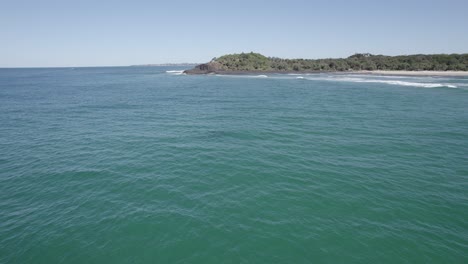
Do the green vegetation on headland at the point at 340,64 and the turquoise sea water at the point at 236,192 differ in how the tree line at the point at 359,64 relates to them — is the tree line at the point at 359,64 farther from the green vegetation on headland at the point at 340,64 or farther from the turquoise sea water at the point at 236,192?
the turquoise sea water at the point at 236,192

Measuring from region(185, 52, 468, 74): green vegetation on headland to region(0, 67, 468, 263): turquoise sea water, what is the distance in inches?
4830

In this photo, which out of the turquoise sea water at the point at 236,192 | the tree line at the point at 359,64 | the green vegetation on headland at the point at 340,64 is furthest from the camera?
the green vegetation on headland at the point at 340,64

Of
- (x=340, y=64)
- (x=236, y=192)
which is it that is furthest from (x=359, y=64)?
(x=236, y=192)

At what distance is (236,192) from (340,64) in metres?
168

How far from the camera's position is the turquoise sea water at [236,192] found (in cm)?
1368

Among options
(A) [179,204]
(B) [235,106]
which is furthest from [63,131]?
(B) [235,106]

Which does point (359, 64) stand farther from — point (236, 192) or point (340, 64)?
point (236, 192)

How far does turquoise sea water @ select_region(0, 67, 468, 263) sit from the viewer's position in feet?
44.9

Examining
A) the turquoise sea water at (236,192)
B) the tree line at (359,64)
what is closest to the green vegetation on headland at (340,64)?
the tree line at (359,64)

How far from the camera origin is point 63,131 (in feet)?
113

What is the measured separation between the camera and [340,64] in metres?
167

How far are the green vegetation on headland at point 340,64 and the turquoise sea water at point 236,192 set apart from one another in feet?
402

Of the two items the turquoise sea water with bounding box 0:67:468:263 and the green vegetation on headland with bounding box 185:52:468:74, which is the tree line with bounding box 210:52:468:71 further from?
the turquoise sea water with bounding box 0:67:468:263

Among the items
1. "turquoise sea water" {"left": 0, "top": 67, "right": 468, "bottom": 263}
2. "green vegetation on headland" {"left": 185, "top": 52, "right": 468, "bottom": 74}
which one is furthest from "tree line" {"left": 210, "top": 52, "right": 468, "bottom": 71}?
"turquoise sea water" {"left": 0, "top": 67, "right": 468, "bottom": 263}
